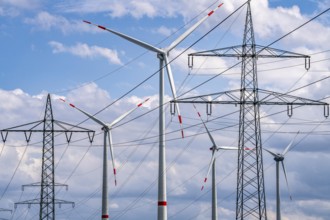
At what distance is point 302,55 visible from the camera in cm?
8975

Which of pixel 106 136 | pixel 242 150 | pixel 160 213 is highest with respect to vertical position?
pixel 106 136

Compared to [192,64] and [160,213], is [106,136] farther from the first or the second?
[160,213]

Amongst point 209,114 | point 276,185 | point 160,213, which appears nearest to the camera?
point 160,213

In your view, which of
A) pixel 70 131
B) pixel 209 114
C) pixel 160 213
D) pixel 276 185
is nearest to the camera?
pixel 160 213

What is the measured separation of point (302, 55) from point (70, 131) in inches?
1136

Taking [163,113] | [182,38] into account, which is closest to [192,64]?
[182,38]

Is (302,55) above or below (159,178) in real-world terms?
above

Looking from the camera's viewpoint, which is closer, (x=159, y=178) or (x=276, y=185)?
(x=159, y=178)

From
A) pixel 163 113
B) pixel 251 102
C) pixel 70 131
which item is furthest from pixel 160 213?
pixel 70 131

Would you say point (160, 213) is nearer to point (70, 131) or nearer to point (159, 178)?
point (159, 178)

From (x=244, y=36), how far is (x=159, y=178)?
17052 millimetres

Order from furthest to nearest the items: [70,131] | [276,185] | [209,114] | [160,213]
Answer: [276,185]
[70,131]
[209,114]
[160,213]

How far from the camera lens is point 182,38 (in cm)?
8906

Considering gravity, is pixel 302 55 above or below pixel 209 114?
above
